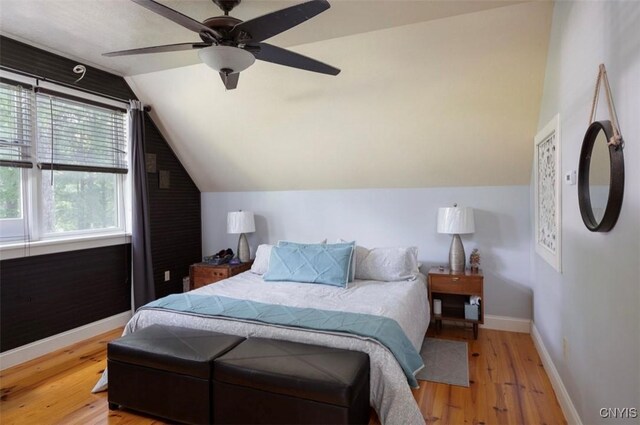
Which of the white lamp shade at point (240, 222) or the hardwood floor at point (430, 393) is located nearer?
the hardwood floor at point (430, 393)

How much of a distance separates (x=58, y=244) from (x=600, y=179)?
12.7 feet

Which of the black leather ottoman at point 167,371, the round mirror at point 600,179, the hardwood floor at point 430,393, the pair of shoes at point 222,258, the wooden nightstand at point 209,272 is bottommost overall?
the hardwood floor at point 430,393

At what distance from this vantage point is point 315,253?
3414mm

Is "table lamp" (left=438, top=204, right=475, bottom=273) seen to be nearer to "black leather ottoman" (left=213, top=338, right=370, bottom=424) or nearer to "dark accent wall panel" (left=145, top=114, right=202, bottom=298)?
"black leather ottoman" (left=213, top=338, right=370, bottom=424)

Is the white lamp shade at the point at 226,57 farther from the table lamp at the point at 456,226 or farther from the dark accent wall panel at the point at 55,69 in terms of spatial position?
the table lamp at the point at 456,226

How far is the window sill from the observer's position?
112 inches

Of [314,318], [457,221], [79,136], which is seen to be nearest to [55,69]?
[79,136]

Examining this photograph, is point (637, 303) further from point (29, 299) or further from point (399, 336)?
point (29, 299)

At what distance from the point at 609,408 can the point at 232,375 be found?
1.73 metres

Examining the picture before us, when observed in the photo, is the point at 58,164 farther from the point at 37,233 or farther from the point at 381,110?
the point at 381,110

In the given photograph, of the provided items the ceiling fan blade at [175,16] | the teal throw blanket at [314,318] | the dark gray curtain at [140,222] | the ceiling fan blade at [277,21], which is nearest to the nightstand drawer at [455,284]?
the teal throw blanket at [314,318]

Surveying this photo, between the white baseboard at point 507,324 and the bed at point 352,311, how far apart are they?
31.0 inches

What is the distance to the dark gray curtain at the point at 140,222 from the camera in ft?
12.1

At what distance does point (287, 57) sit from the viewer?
6.63 feet
